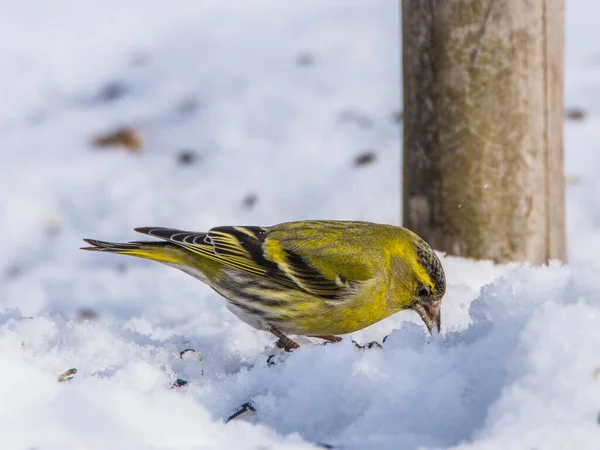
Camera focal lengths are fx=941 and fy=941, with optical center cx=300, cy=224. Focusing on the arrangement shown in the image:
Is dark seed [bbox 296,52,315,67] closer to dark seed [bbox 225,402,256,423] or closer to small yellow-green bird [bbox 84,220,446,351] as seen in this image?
small yellow-green bird [bbox 84,220,446,351]

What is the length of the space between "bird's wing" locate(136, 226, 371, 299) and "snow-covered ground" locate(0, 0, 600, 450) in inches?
10.4

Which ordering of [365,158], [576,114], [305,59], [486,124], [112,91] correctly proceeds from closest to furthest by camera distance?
[486,124], [365,158], [576,114], [305,59], [112,91]

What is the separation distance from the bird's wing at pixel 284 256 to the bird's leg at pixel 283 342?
6.6 inches

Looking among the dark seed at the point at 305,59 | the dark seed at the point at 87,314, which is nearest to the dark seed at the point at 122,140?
the dark seed at the point at 305,59

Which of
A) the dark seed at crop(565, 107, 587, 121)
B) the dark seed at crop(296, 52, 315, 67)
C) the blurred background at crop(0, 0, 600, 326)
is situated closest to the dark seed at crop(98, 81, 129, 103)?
the blurred background at crop(0, 0, 600, 326)

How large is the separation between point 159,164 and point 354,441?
4133mm

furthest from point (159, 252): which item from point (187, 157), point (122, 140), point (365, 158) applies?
point (122, 140)

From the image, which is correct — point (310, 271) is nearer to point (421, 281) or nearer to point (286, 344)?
point (286, 344)

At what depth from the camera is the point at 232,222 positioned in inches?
213

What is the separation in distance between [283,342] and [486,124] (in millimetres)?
1310

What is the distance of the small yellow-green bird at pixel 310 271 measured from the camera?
3.36 meters

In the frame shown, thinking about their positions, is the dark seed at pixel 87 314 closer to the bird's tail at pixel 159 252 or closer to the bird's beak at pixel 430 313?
the bird's tail at pixel 159 252

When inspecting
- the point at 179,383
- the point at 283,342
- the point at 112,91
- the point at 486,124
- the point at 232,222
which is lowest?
the point at 232,222

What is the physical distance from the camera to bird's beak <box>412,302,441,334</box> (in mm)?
3334
